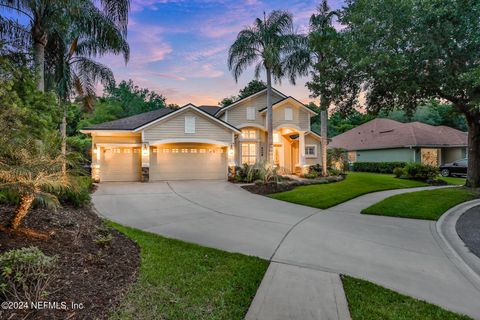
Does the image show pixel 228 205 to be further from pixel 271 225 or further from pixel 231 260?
pixel 231 260

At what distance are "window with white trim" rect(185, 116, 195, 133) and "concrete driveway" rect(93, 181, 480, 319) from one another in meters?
6.32

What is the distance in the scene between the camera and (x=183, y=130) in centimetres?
1563

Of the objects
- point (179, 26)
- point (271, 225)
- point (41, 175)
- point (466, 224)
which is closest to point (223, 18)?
point (179, 26)

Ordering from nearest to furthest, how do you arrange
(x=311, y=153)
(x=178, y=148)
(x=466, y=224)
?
(x=466, y=224) < (x=178, y=148) < (x=311, y=153)

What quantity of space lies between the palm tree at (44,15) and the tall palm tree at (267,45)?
23.5ft

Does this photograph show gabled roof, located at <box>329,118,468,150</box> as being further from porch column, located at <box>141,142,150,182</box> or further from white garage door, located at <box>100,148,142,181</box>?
white garage door, located at <box>100,148,142,181</box>

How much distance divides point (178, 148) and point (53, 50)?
7.80 meters

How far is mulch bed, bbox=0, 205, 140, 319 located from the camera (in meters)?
2.64

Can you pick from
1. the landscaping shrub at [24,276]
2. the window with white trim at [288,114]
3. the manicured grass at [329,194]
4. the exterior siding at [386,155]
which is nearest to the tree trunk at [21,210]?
the landscaping shrub at [24,276]

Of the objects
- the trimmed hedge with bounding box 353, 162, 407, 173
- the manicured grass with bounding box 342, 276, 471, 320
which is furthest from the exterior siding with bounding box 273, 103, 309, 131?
the manicured grass with bounding box 342, 276, 471, 320

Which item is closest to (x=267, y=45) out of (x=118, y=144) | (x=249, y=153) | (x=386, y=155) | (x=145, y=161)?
(x=249, y=153)

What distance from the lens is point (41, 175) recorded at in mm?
3496

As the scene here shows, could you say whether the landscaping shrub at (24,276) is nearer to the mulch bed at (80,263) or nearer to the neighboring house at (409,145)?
the mulch bed at (80,263)

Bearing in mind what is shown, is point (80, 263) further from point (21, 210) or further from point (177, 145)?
point (177, 145)
